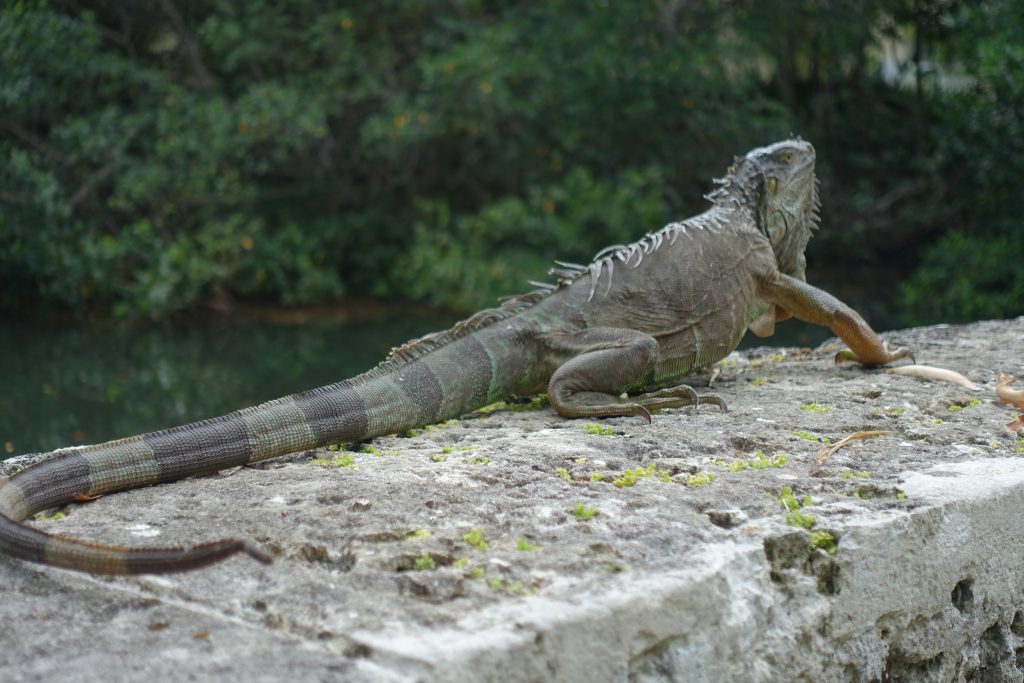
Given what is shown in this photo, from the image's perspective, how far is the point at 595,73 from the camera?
11.0 metres

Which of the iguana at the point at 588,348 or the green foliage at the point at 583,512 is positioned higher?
the iguana at the point at 588,348

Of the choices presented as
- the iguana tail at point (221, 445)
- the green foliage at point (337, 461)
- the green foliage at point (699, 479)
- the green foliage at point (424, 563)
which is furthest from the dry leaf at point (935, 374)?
the green foliage at point (424, 563)

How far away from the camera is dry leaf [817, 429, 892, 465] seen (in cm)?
296

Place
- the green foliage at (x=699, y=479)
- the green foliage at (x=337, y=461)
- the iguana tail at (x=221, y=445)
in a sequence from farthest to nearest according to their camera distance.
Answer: the green foliage at (x=337, y=461) < the green foliage at (x=699, y=479) < the iguana tail at (x=221, y=445)

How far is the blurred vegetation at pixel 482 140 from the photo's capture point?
967cm

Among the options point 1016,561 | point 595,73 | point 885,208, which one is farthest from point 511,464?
point 885,208

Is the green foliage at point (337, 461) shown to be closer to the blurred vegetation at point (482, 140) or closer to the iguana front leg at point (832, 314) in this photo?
the iguana front leg at point (832, 314)

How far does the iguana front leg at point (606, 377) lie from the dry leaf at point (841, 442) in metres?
0.66

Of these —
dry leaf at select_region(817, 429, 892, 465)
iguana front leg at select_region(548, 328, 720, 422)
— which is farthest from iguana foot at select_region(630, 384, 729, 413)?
dry leaf at select_region(817, 429, 892, 465)

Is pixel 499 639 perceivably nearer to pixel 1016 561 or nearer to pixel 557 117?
pixel 1016 561

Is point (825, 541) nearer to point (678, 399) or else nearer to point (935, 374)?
point (678, 399)

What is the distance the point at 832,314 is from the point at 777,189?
60 centimetres

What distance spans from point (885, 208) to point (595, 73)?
3492 millimetres

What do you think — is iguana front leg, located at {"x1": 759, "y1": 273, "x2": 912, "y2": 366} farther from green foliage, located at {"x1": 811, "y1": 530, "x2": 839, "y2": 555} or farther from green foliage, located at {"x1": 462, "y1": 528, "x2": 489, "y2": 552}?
green foliage, located at {"x1": 462, "y1": 528, "x2": 489, "y2": 552}
